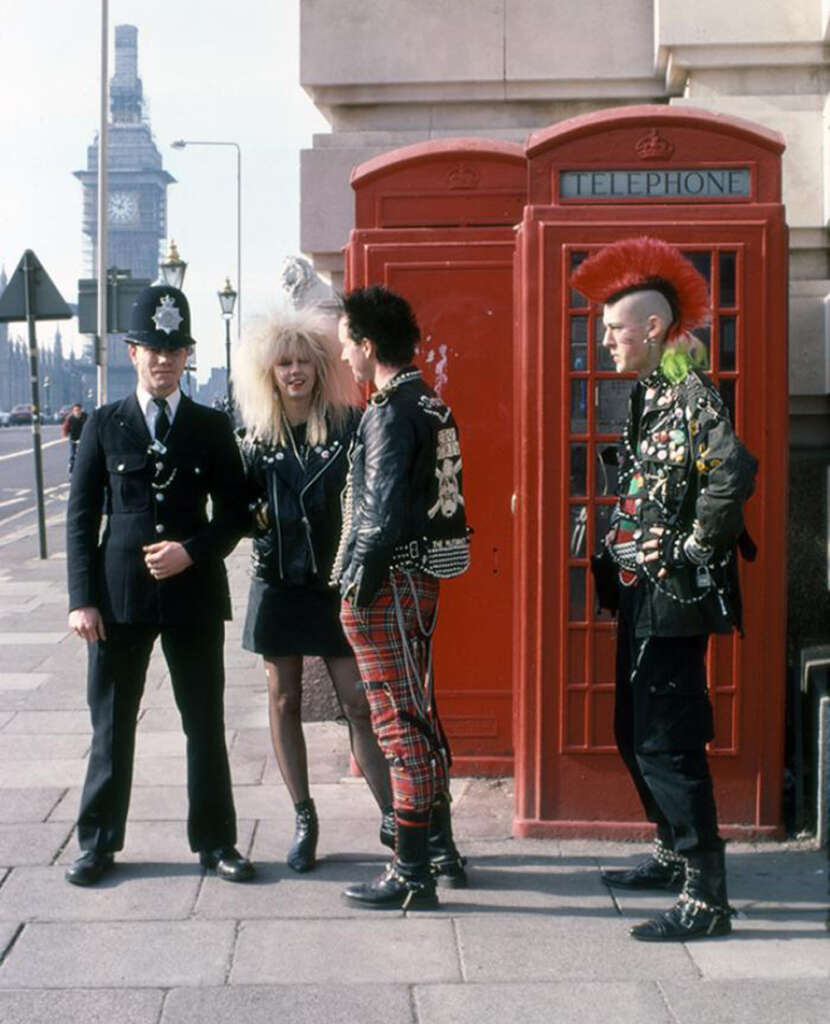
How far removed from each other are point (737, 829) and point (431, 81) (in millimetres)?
3707

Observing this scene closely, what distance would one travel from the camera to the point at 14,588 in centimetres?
1450

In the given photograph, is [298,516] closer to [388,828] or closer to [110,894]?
[388,828]

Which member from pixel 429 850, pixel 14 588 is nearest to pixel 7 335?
pixel 14 588

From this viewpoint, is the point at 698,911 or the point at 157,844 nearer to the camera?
the point at 698,911

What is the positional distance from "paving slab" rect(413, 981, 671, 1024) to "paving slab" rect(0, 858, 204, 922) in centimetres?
105

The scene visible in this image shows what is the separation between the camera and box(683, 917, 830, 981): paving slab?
438 centimetres

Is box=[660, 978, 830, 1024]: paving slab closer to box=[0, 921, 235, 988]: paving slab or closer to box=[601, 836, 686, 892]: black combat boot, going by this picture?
box=[601, 836, 686, 892]: black combat boot

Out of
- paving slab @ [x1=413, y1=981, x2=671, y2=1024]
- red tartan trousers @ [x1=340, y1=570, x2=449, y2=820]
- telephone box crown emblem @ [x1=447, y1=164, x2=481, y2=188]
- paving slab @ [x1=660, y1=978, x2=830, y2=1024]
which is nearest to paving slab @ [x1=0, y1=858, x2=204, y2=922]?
red tartan trousers @ [x1=340, y1=570, x2=449, y2=820]

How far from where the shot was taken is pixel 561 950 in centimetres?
457

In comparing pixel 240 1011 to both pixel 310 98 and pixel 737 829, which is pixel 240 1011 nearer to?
pixel 737 829

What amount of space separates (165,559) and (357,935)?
1.30 meters

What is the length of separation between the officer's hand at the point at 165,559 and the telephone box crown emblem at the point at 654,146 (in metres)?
2.07

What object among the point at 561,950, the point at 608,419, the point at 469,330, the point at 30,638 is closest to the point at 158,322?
the point at 608,419

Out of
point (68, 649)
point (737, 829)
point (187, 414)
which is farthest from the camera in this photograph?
point (68, 649)
